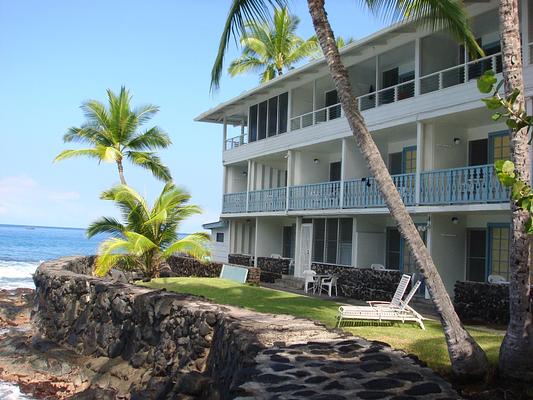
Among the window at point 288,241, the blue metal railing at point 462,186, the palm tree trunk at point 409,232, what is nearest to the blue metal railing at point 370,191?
the blue metal railing at point 462,186

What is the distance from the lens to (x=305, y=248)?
24406 millimetres

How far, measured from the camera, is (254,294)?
669 inches

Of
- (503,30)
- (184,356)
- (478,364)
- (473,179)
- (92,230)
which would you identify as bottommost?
(184,356)

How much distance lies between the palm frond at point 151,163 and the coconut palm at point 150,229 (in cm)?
1031

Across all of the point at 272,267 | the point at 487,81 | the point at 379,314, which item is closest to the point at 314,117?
the point at 272,267

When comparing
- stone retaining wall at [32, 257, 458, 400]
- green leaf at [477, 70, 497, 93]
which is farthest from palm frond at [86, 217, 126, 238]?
green leaf at [477, 70, 497, 93]

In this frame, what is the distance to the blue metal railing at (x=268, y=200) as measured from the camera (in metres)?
25.1

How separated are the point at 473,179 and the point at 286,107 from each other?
11.5m

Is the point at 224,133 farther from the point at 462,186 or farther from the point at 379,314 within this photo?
the point at 379,314

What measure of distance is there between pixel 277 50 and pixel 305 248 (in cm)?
1737

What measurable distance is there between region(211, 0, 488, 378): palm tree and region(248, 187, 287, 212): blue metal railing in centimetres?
1327

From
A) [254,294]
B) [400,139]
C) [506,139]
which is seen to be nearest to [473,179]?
[506,139]

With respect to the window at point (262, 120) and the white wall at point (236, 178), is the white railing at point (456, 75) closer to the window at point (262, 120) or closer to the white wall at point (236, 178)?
the window at point (262, 120)

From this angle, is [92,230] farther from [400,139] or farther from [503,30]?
[503,30]
